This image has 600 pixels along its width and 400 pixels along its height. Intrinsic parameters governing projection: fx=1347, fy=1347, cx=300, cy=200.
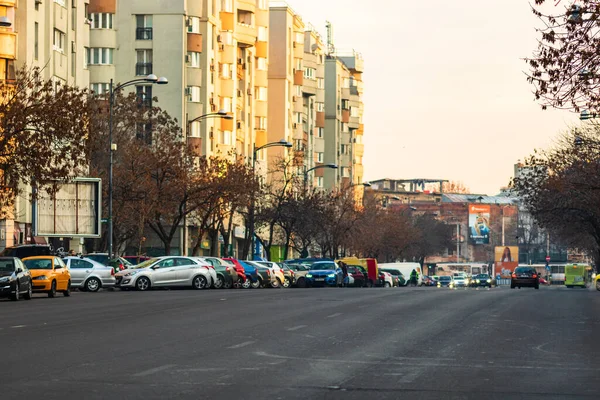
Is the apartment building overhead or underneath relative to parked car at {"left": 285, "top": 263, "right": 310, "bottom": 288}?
overhead

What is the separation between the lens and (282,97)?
405ft

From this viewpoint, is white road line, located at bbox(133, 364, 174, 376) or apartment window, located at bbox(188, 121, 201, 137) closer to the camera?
white road line, located at bbox(133, 364, 174, 376)

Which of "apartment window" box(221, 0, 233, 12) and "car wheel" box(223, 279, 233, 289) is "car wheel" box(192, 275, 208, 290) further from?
"apartment window" box(221, 0, 233, 12)

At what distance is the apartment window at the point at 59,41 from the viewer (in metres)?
67.6

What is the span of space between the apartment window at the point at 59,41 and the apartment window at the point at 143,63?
67.6 feet

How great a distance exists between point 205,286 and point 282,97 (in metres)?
71.6

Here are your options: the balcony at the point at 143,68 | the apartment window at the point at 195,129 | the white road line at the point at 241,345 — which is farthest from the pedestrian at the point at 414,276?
the white road line at the point at 241,345

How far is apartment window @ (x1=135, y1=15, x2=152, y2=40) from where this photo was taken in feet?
297

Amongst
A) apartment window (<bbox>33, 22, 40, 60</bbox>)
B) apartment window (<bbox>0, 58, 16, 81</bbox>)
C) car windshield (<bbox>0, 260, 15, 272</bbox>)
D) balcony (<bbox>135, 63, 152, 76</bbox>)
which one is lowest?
car windshield (<bbox>0, 260, 15, 272</bbox>)

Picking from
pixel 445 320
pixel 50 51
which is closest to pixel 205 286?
pixel 50 51

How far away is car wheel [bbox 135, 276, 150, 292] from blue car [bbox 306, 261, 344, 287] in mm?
19544

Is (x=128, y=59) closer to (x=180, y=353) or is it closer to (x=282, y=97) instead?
(x=282, y=97)

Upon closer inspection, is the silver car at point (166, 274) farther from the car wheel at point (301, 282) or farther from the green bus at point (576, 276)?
the green bus at point (576, 276)

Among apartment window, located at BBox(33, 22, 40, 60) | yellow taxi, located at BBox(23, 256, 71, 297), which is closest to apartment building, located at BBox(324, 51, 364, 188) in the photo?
apartment window, located at BBox(33, 22, 40, 60)
